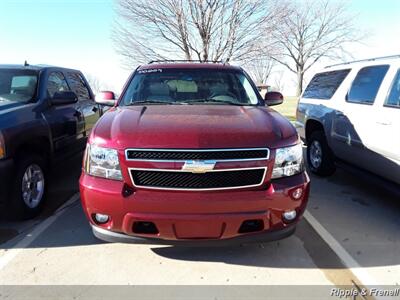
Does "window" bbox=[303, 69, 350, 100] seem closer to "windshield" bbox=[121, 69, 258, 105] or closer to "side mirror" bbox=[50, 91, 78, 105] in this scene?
"windshield" bbox=[121, 69, 258, 105]

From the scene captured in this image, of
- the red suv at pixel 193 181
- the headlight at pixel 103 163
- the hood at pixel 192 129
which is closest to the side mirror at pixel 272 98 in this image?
the hood at pixel 192 129

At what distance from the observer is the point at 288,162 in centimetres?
303

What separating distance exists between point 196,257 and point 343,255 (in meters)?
1.37

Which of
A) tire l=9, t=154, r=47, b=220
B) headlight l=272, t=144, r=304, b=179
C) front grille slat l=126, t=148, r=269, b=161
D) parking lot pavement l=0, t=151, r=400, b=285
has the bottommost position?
parking lot pavement l=0, t=151, r=400, b=285

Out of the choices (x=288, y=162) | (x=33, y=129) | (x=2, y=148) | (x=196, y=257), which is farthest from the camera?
(x=33, y=129)

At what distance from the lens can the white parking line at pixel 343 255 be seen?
307 cm

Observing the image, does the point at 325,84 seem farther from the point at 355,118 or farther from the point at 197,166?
the point at 197,166

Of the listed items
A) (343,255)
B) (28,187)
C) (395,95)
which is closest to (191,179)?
(343,255)

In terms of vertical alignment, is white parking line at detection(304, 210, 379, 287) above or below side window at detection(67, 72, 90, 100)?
below

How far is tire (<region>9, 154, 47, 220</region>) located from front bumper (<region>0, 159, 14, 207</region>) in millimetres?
87

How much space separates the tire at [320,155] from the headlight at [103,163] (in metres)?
3.96

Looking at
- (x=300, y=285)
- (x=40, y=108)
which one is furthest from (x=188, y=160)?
(x=40, y=108)

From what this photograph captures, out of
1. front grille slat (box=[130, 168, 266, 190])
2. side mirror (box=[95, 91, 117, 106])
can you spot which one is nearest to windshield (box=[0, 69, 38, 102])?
side mirror (box=[95, 91, 117, 106])

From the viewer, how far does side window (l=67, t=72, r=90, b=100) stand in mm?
6270
